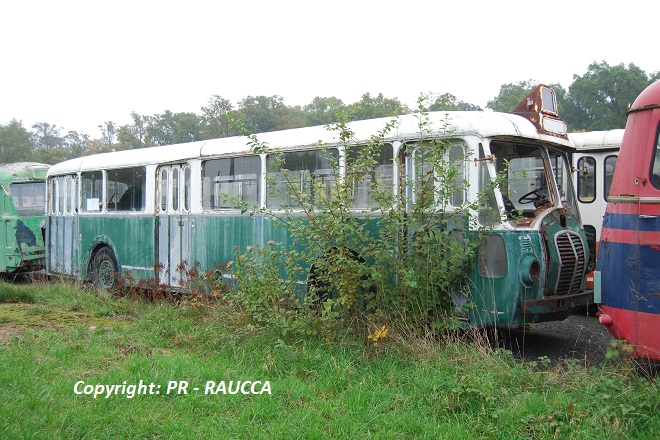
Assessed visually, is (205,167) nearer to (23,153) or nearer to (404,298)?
(404,298)

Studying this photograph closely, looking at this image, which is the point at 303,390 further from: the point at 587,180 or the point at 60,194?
the point at 60,194

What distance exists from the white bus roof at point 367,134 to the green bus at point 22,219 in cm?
468

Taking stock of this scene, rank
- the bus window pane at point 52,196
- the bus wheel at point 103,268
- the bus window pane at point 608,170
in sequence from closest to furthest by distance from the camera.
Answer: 1. the bus window pane at point 608,170
2. the bus wheel at point 103,268
3. the bus window pane at point 52,196

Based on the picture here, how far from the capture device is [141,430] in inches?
165

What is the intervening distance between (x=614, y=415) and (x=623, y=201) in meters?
1.81

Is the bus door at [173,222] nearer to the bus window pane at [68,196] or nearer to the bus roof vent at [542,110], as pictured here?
the bus window pane at [68,196]

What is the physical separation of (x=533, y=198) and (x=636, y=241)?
7.10ft

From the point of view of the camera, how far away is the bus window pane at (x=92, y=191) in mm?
11289

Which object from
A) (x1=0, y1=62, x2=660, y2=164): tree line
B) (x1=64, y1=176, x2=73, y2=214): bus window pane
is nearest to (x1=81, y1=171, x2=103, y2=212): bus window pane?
(x1=64, y1=176, x2=73, y2=214): bus window pane

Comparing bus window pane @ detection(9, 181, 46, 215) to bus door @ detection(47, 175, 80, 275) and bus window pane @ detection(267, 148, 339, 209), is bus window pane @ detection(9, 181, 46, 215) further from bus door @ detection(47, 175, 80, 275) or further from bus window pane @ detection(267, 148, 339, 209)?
bus window pane @ detection(267, 148, 339, 209)

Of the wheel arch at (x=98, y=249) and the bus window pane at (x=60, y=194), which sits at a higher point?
the bus window pane at (x=60, y=194)

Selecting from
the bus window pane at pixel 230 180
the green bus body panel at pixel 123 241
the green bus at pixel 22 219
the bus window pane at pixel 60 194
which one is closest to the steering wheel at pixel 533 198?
the bus window pane at pixel 230 180

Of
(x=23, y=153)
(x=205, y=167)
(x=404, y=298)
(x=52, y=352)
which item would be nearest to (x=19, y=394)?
(x=52, y=352)

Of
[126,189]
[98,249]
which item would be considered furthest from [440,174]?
[98,249]
